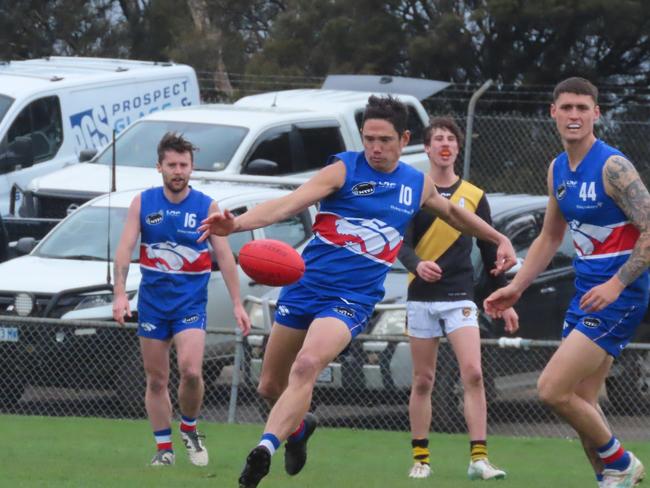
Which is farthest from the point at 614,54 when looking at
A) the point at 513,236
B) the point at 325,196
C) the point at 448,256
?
the point at 325,196

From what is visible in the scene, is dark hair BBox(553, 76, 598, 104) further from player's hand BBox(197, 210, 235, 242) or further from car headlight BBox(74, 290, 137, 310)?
car headlight BBox(74, 290, 137, 310)

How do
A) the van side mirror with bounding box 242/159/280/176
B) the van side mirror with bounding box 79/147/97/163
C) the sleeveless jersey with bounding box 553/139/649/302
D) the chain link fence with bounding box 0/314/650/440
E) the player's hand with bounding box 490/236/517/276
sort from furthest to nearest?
the van side mirror with bounding box 79/147/97/163 → the van side mirror with bounding box 242/159/280/176 → the chain link fence with bounding box 0/314/650/440 → the player's hand with bounding box 490/236/517/276 → the sleeveless jersey with bounding box 553/139/649/302

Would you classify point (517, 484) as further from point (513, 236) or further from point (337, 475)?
point (513, 236)

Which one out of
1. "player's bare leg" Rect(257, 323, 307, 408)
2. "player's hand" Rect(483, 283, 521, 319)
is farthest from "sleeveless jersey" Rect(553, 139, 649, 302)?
"player's bare leg" Rect(257, 323, 307, 408)

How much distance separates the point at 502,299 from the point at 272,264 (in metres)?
1.33

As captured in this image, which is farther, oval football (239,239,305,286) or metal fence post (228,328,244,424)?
metal fence post (228,328,244,424)

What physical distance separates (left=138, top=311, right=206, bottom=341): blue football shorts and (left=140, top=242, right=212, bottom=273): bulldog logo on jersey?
0.29 metres

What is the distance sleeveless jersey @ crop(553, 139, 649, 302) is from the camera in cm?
771

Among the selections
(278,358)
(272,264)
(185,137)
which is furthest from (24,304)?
(272,264)

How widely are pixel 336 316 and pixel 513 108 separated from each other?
1489 cm

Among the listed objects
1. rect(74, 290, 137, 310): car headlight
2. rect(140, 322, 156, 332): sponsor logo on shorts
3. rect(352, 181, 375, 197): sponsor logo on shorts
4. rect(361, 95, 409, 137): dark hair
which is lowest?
rect(74, 290, 137, 310): car headlight

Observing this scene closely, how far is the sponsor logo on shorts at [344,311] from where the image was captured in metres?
7.95

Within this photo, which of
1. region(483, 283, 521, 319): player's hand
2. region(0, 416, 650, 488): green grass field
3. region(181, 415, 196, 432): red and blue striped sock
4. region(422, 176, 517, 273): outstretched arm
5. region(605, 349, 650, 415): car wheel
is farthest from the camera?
region(605, 349, 650, 415): car wheel

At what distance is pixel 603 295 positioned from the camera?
7496 mm
